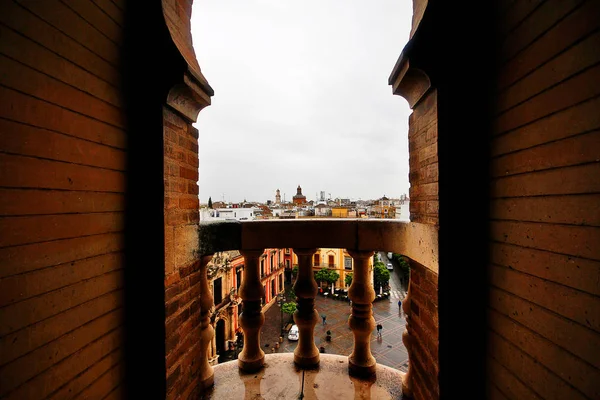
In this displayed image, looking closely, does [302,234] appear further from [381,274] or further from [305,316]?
[381,274]

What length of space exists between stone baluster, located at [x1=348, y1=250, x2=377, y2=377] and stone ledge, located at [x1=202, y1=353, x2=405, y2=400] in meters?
0.09

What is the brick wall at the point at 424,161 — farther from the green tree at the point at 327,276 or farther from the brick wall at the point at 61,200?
the green tree at the point at 327,276

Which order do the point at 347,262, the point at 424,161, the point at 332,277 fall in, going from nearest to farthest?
the point at 424,161, the point at 332,277, the point at 347,262

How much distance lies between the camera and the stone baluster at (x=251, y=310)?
2.26 meters

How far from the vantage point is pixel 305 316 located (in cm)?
234

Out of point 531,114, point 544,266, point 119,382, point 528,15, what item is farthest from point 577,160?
point 119,382

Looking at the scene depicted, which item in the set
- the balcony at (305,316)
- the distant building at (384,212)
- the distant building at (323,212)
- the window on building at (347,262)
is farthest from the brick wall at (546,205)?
the distant building at (323,212)

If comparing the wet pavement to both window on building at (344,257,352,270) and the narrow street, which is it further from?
window on building at (344,257,352,270)

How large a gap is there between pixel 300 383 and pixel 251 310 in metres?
0.71

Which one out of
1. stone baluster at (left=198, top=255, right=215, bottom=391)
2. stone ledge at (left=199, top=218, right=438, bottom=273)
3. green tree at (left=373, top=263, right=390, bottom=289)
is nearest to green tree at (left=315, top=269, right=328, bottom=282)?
green tree at (left=373, top=263, right=390, bottom=289)

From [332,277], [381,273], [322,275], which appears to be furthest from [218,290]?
[381,273]

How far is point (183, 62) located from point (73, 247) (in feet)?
3.80

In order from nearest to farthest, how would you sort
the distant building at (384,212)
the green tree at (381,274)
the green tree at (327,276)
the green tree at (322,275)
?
1. the green tree at (327,276)
2. the green tree at (322,275)
3. the green tree at (381,274)
4. the distant building at (384,212)

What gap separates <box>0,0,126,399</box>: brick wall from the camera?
99 centimetres
